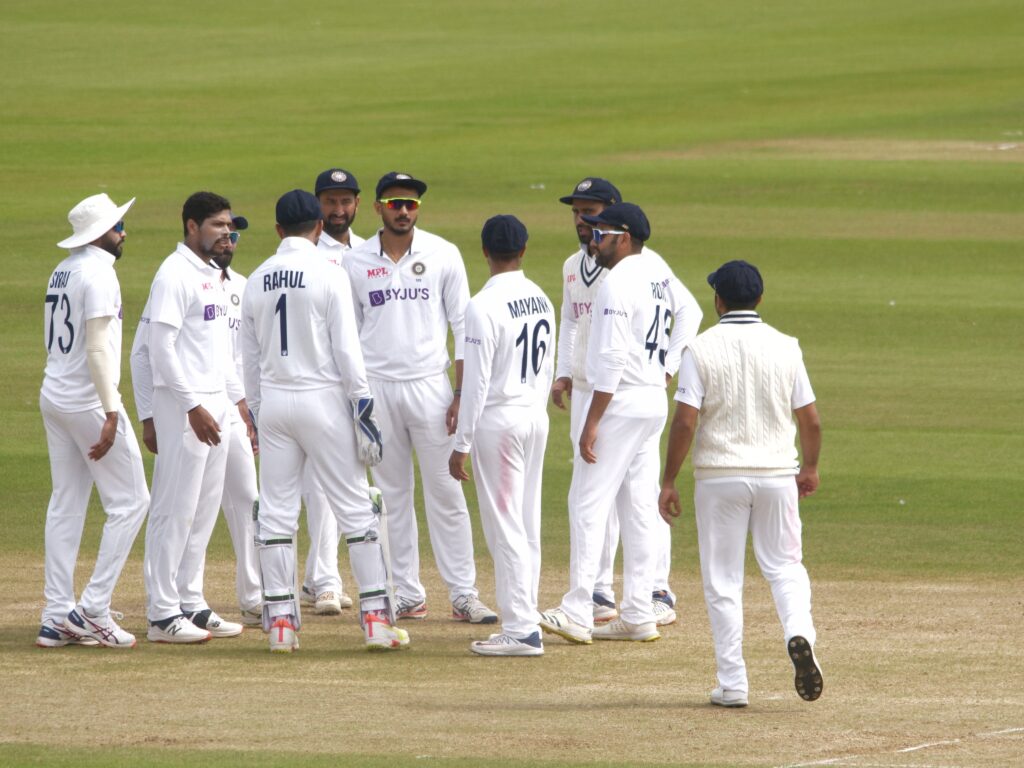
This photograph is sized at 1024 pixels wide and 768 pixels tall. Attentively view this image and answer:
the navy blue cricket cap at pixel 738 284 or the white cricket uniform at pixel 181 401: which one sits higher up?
the navy blue cricket cap at pixel 738 284

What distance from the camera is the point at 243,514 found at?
31.5ft

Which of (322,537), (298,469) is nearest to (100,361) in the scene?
(298,469)

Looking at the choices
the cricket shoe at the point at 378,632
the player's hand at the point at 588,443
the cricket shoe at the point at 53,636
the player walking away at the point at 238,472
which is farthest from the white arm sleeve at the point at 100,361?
the player's hand at the point at 588,443

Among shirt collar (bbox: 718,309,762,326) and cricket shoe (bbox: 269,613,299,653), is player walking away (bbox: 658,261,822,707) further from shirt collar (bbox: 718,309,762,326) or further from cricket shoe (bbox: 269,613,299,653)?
cricket shoe (bbox: 269,613,299,653)

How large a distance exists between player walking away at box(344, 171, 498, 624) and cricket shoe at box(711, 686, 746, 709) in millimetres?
2173

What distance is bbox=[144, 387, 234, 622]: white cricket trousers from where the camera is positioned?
350 inches

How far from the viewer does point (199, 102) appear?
116ft

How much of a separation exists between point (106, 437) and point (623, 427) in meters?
2.54

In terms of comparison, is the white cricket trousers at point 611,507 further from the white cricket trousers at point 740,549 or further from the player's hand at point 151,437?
the player's hand at point 151,437

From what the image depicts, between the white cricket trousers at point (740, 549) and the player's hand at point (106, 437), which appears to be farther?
the player's hand at point (106, 437)

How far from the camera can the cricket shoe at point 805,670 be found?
7297mm

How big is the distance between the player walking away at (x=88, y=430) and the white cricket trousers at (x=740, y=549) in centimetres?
294

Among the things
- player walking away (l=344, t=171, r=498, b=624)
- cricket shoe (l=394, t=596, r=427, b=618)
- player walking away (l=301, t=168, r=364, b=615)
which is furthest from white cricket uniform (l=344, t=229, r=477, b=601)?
player walking away (l=301, t=168, r=364, b=615)

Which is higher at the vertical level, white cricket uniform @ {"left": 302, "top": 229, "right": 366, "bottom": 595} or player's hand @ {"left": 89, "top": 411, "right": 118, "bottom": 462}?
player's hand @ {"left": 89, "top": 411, "right": 118, "bottom": 462}
